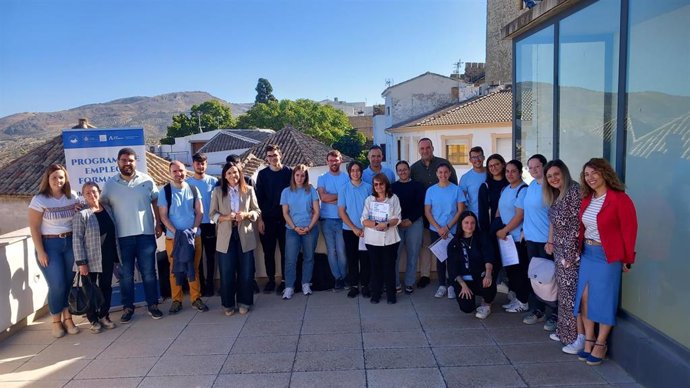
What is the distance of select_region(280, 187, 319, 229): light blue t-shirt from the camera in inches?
238

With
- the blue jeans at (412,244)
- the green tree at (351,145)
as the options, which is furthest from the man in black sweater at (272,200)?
the green tree at (351,145)

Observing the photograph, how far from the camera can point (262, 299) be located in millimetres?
6184

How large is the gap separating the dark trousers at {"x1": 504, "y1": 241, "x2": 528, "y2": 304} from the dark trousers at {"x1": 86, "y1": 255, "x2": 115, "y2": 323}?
4478 mm

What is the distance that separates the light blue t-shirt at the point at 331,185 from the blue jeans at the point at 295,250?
0.87 feet

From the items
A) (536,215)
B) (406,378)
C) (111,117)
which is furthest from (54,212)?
(111,117)

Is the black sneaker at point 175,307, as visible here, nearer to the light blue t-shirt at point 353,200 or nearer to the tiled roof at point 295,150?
the light blue t-shirt at point 353,200

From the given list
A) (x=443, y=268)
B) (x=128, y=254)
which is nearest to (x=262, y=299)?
(x=128, y=254)

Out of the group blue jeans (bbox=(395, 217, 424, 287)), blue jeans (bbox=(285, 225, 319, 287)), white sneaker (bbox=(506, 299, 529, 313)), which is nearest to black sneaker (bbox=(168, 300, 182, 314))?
blue jeans (bbox=(285, 225, 319, 287))

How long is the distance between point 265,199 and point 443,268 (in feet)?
8.21

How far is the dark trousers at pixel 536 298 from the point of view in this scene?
487 cm

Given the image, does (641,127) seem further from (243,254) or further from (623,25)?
(243,254)

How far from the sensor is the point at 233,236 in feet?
18.4

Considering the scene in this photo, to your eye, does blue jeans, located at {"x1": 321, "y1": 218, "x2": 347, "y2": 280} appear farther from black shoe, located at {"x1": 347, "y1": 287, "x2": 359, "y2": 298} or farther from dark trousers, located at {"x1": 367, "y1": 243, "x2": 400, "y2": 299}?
dark trousers, located at {"x1": 367, "y1": 243, "x2": 400, "y2": 299}

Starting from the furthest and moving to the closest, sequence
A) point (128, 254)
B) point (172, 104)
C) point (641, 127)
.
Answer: point (172, 104) → point (128, 254) → point (641, 127)
